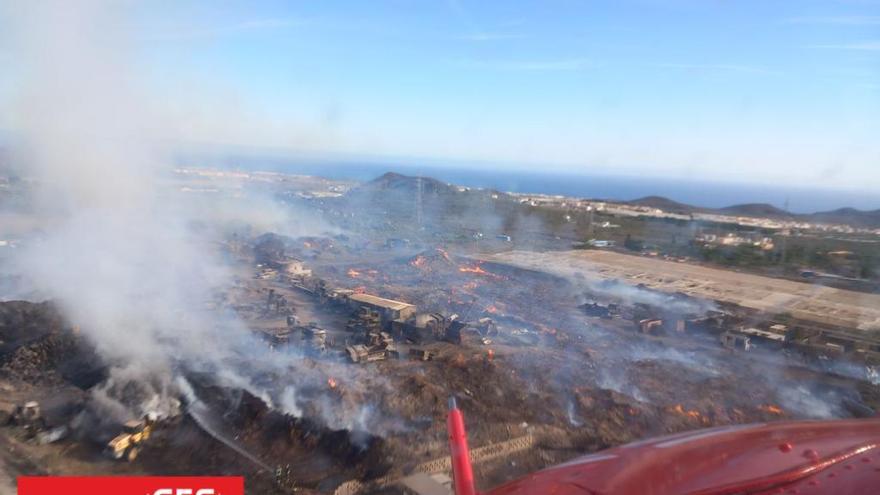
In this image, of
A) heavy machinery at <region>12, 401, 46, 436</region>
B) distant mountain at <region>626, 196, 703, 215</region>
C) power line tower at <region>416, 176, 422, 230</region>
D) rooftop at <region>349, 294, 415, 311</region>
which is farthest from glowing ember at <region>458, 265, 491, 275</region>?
distant mountain at <region>626, 196, 703, 215</region>

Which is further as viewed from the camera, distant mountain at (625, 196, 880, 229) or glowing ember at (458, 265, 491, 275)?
distant mountain at (625, 196, 880, 229)

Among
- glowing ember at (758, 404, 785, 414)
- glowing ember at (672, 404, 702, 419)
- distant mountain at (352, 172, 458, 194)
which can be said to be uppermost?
distant mountain at (352, 172, 458, 194)

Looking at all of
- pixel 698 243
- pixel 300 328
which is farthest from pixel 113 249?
pixel 698 243

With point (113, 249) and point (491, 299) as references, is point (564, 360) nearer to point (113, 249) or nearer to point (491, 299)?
point (491, 299)

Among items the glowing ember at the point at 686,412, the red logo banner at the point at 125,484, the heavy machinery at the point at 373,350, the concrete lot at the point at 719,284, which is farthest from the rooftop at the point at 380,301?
the concrete lot at the point at 719,284

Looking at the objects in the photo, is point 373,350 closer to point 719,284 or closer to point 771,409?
point 771,409

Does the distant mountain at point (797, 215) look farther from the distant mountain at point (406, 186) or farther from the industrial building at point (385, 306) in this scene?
the industrial building at point (385, 306)

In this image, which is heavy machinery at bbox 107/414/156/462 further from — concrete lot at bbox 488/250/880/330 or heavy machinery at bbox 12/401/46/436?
concrete lot at bbox 488/250/880/330
